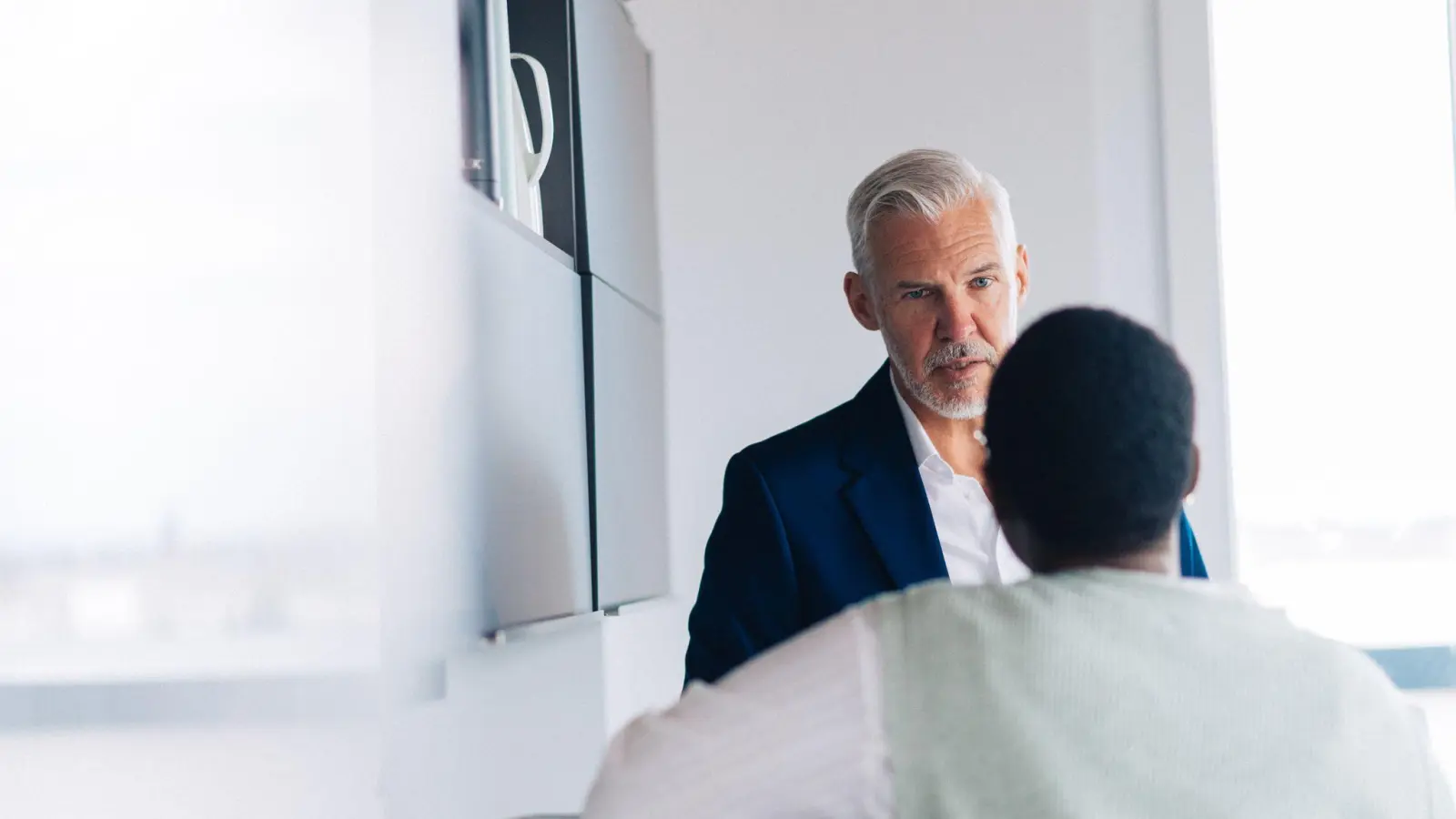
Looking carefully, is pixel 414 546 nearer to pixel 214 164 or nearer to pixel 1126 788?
pixel 214 164

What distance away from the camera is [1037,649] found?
0.76 meters

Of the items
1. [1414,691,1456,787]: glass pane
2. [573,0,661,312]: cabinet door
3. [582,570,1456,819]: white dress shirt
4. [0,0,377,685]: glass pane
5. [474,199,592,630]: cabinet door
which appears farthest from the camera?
[1414,691,1456,787]: glass pane

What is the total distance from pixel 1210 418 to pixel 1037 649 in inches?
86.5

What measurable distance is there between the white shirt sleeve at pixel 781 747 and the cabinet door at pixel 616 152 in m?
1.00

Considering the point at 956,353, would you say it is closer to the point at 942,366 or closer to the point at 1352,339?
the point at 942,366

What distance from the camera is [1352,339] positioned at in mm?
2863

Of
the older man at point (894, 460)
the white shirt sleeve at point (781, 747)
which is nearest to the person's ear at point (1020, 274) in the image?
the older man at point (894, 460)

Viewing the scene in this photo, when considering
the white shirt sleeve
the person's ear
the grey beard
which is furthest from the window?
the white shirt sleeve

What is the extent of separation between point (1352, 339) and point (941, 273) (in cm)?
158

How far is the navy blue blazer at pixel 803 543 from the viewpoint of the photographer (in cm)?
148

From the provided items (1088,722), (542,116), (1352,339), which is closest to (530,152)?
(542,116)

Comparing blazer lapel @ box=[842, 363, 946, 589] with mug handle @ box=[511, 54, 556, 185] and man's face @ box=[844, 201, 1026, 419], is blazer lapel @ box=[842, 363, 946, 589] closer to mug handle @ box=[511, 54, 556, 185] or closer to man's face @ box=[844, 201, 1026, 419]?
man's face @ box=[844, 201, 1026, 419]

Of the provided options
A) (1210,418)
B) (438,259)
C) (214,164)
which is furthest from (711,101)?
(214,164)

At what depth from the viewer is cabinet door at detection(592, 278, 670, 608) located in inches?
70.6
